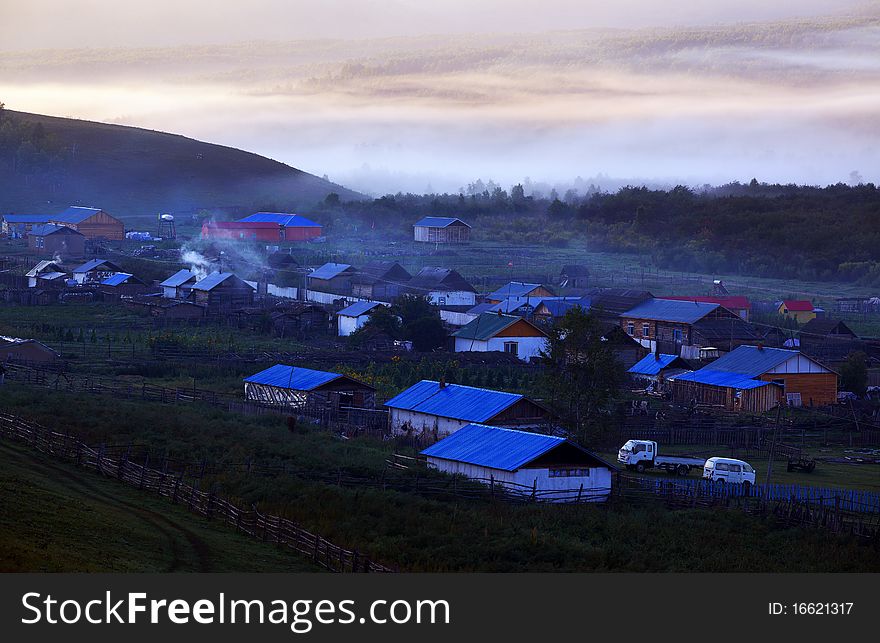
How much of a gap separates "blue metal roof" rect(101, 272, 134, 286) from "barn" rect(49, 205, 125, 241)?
946 inches

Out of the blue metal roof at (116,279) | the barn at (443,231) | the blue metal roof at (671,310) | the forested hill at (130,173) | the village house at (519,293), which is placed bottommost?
the blue metal roof at (116,279)

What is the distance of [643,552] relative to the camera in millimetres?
22594

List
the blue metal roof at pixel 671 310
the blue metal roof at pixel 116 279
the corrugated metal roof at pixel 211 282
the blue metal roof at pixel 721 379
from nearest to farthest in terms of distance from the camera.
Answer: the blue metal roof at pixel 721 379 < the blue metal roof at pixel 671 310 < the corrugated metal roof at pixel 211 282 < the blue metal roof at pixel 116 279

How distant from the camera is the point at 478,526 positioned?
24000mm

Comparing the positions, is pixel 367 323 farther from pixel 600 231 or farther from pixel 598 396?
pixel 600 231

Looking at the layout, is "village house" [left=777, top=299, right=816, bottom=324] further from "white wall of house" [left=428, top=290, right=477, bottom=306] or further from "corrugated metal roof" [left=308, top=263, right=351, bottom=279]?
"corrugated metal roof" [left=308, top=263, right=351, bottom=279]

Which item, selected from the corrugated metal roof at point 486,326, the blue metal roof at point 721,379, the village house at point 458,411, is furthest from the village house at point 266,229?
the village house at point 458,411

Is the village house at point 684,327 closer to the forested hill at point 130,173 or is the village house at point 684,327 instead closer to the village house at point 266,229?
the village house at point 266,229

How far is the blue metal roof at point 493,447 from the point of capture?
27.9 metres

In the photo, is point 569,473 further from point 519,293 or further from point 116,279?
point 116,279

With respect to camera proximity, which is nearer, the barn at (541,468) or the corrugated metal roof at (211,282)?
the barn at (541,468)

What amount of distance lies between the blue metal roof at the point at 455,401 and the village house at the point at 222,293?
30.3 metres

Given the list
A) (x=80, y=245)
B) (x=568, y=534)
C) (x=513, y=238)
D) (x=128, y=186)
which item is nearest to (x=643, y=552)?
(x=568, y=534)

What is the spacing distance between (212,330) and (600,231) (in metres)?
59.0
